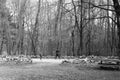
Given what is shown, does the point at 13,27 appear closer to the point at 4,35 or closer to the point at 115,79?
the point at 4,35

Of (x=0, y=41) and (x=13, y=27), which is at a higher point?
(x=13, y=27)

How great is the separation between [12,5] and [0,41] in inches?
288

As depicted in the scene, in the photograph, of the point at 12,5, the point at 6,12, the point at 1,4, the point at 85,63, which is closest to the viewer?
the point at 85,63

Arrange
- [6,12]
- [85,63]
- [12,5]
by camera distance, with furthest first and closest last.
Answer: [12,5], [6,12], [85,63]

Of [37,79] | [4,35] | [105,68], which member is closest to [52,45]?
[4,35]

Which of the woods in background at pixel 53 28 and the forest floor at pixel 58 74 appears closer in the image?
the forest floor at pixel 58 74

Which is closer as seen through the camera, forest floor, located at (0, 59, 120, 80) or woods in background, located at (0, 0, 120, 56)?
forest floor, located at (0, 59, 120, 80)

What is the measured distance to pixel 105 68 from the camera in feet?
37.3

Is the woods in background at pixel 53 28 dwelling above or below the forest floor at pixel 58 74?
above

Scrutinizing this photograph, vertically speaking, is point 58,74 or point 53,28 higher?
point 53,28

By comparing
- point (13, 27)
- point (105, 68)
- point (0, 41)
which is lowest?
point (105, 68)

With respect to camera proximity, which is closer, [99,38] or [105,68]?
[105,68]

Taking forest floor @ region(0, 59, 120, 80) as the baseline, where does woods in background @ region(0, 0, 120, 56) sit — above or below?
above

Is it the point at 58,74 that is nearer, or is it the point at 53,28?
the point at 58,74
